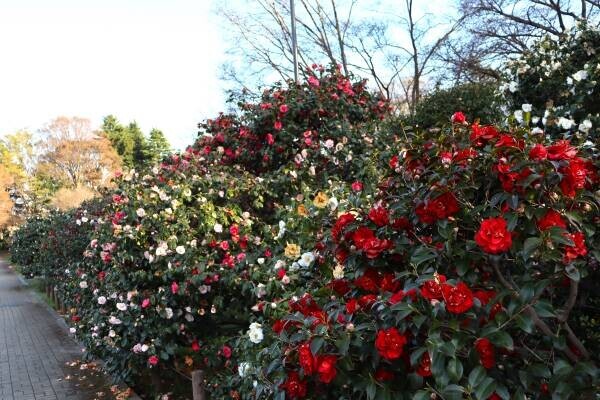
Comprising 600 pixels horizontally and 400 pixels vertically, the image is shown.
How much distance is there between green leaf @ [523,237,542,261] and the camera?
1497 mm

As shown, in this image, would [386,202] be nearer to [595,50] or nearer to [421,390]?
[421,390]

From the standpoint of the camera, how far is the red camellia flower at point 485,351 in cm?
150

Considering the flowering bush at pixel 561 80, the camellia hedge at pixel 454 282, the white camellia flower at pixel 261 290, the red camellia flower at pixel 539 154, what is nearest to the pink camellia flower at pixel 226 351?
the white camellia flower at pixel 261 290

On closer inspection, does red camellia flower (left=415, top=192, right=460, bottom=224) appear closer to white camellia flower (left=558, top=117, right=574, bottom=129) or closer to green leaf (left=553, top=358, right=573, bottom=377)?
green leaf (left=553, top=358, right=573, bottom=377)

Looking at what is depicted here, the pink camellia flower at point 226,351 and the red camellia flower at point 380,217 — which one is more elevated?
the red camellia flower at point 380,217

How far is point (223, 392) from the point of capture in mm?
3715

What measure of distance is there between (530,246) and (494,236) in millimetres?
100

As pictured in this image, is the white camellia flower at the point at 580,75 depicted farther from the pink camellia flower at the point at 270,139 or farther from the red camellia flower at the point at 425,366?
the red camellia flower at the point at 425,366

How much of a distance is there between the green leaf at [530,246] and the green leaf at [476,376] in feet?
1.06

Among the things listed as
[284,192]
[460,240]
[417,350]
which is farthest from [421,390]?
[284,192]

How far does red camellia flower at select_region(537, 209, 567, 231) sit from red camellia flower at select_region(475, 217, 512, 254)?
116 mm

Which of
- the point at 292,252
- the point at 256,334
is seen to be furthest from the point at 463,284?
the point at 292,252

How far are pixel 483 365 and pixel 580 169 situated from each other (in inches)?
24.6

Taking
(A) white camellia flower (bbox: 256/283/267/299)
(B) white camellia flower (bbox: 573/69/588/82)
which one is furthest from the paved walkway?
(B) white camellia flower (bbox: 573/69/588/82)
